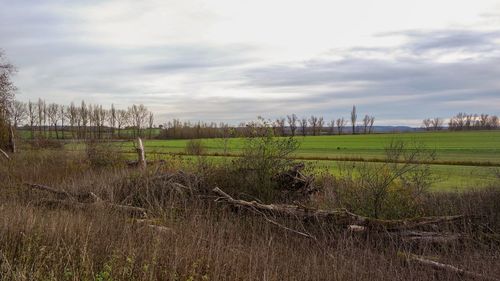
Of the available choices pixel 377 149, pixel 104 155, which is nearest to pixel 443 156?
pixel 377 149

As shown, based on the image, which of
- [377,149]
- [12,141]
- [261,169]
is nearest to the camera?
[261,169]

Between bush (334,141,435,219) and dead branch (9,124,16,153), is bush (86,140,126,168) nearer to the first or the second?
bush (334,141,435,219)

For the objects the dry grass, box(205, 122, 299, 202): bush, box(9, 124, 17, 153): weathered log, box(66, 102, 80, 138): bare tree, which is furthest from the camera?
box(66, 102, 80, 138): bare tree

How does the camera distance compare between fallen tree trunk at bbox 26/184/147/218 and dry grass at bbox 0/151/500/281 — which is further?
fallen tree trunk at bbox 26/184/147/218

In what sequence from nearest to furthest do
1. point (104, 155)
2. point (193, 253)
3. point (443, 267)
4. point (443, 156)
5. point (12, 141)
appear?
1. point (193, 253)
2. point (443, 267)
3. point (104, 155)
4. point (12, 141)
5. point (443, 156)

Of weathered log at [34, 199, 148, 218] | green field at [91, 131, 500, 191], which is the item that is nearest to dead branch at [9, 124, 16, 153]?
green field at [91, 131, 500, 191]

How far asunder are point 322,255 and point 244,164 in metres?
7.50

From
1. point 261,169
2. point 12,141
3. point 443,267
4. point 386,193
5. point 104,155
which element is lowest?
point 443,267

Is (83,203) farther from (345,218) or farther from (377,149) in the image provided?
(377,149)

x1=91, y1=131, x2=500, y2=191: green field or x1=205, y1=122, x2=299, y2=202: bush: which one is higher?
x1=205, y1=122, x2=299, y2=202: bush

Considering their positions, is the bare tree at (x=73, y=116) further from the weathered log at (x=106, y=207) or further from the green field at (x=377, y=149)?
the weathered log at (x=106, y=207)

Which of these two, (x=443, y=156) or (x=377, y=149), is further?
(x=377, y=149)

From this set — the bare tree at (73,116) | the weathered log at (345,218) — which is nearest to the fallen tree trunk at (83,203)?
the weathered log at (345,218)

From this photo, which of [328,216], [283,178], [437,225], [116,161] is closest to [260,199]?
[283,178]
